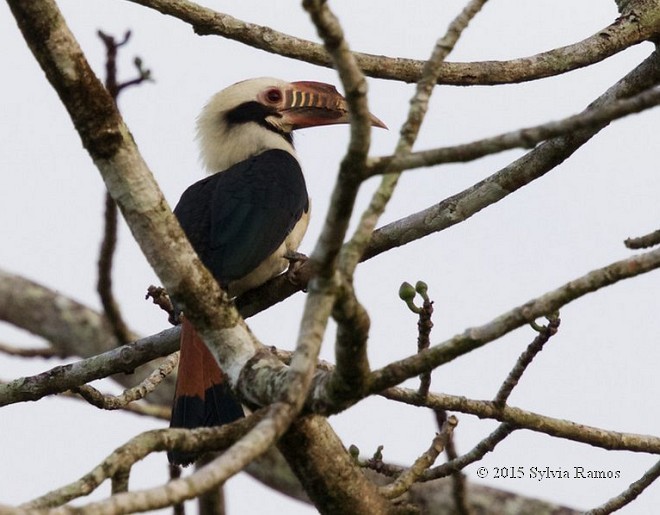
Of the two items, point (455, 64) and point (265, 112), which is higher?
point (265, 112)

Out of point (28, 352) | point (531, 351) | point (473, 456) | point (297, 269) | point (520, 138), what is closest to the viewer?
point (520, 138)

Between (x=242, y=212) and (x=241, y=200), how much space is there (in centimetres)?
10

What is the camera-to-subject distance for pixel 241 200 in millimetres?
4965

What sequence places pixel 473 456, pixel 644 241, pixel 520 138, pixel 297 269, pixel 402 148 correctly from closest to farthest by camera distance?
pixel 520 138 < pixel 402 148 < pixel 644 241 < pixel 473 456 < pixel 297 269

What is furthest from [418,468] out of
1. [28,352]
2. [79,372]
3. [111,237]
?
[28,352]

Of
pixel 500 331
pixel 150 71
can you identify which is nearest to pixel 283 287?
pixel 150 71

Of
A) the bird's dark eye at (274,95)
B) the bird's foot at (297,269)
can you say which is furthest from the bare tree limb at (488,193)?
the bird's dark eye at (274,95)

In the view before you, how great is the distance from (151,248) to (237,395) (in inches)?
16.3

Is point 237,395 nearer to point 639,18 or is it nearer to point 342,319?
point 342,319

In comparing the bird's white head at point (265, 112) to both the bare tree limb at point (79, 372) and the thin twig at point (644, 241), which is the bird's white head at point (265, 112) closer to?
the bare tree limb at point (79, 372)

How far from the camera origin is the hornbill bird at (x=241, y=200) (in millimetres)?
4012

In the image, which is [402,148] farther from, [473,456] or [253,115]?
[253,115]

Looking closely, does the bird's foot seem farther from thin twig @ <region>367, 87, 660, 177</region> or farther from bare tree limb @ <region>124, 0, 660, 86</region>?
thin twig @ <region>367, 87, 660, 177</region>

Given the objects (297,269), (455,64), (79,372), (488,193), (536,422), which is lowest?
(536,422)
